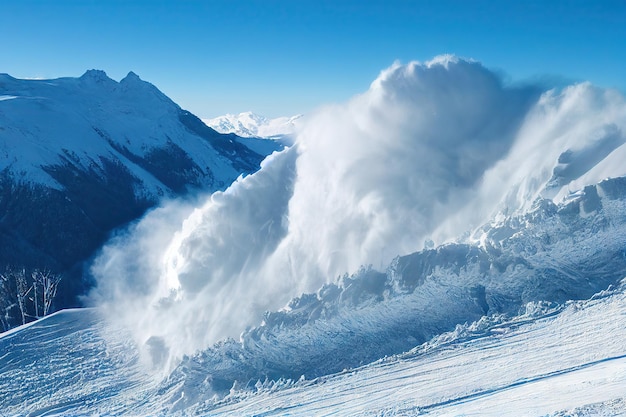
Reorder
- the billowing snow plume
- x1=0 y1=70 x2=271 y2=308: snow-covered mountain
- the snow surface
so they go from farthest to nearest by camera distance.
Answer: the snow surface → x1=0 y1=70 x2=271 y2=308: snow-covered mountain → the billowing snow plume

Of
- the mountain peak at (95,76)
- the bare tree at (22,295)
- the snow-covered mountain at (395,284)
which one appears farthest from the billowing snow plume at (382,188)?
the mountain peak at (95,76)

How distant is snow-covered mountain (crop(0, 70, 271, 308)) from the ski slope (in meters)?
36.4

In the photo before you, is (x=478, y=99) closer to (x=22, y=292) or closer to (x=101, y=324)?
(x=101, y=324)

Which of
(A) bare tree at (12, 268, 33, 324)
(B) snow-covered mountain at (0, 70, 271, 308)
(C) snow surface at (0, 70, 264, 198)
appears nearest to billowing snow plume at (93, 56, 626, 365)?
(A) bare tree at (12, 268, 33, 324)

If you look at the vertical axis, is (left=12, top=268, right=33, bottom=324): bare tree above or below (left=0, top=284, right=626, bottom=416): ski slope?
above

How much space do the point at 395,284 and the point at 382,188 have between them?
20.7 feet

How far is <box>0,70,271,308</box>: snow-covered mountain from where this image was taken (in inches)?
3076

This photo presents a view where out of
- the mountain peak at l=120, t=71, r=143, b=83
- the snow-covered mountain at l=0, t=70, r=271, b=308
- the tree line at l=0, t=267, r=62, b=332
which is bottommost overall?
the tree line at l=0, t=267, r=62, b=332

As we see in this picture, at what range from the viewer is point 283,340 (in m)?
25.5

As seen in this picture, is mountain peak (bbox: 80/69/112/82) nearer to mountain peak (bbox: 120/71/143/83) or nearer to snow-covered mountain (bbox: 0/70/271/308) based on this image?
snow-covered mountain (bbox: 0/70/271/308)

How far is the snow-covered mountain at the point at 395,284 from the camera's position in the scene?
20984 millimetres

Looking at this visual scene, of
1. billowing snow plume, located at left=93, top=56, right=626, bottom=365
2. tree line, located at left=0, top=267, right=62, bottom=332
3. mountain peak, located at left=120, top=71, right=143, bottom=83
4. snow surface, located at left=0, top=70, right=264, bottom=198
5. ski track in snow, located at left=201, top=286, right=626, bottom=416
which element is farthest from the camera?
mountain peak, located at left=120, top=71, right=143, bottom=83

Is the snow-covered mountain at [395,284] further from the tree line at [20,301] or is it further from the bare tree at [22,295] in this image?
the tree line at [20,301]

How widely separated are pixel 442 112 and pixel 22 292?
34.9m
